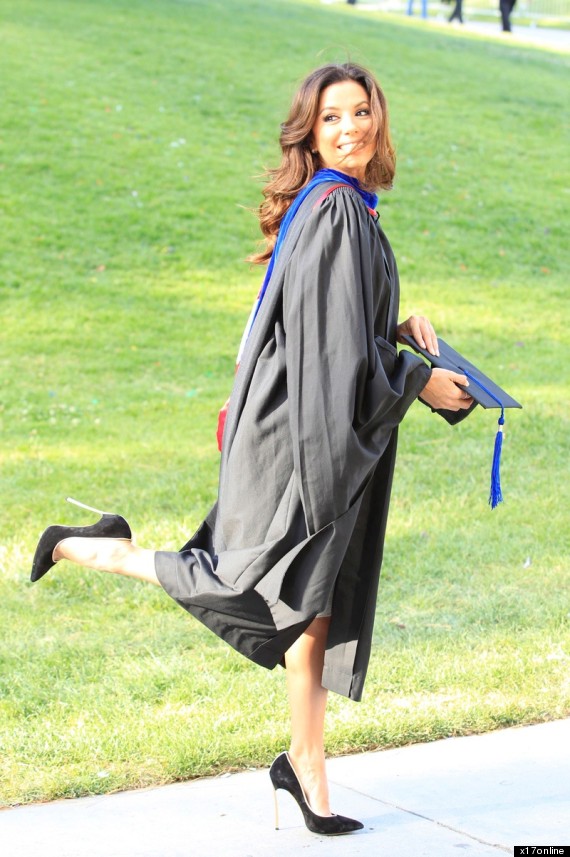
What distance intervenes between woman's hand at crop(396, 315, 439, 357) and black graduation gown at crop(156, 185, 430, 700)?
0.25 feet

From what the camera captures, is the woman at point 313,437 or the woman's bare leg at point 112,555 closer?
the woman at point 313,437

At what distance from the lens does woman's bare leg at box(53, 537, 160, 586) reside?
315 centimetres

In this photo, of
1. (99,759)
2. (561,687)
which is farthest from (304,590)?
(561,687)

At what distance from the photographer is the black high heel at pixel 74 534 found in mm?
3271

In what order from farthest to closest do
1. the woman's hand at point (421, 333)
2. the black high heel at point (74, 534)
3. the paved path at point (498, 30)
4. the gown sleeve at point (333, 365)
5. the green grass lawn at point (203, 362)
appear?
1. the paved path at point (498, 30)
2. the green grass lawn at point (203, 362)
3. the black high heel at point (74, 534)
4. the woman's hand at point (421, 333)
5. the gown sleeve at point (333, 365)

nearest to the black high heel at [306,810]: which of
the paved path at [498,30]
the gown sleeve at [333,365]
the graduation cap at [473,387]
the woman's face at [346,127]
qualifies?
the gown sleeve at [333,365]

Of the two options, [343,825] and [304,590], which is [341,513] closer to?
[304,590]

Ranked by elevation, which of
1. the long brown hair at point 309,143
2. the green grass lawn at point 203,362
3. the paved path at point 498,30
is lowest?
the green grass lawn at point 203,362

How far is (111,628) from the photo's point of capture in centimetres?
480

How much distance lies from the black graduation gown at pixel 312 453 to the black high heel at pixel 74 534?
208 millimetres

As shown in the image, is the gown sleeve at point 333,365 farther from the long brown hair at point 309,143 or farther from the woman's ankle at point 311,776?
the woman's ankle at point 311,776

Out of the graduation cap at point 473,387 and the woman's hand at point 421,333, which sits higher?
the woman's hand at point 421,333

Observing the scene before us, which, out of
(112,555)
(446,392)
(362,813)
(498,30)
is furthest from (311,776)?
(498,30)

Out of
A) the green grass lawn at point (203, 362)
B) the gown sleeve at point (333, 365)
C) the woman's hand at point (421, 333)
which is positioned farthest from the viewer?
the green grass lawn at point (203, 362)
